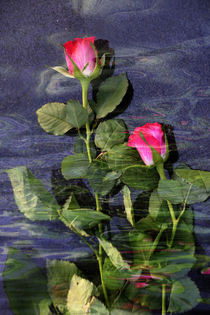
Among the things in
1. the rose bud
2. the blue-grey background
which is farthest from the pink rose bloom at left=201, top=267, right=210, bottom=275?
the rose bud

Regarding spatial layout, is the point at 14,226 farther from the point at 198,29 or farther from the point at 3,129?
the point at 198,29

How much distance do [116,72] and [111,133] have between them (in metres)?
0.06

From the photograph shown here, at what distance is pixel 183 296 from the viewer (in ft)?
1.18

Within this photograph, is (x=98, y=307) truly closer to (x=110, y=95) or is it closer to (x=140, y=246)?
(x=140, y=246)

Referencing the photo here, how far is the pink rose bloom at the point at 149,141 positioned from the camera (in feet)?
1.10

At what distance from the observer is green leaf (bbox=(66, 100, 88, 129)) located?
0.35m

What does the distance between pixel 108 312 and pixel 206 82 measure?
10.2 inches

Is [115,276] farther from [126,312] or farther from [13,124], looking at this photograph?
[13,124]

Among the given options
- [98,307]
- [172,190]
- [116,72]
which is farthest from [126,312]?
[116,72]

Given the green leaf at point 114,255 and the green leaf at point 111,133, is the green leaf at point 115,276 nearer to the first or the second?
the green leaf at point 114,255

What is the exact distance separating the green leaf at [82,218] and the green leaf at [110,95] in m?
0.10

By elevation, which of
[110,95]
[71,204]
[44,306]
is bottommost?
[44,306]

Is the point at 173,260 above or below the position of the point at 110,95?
below

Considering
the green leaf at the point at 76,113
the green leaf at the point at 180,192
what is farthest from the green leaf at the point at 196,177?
the green leaf at the point at 76,113
